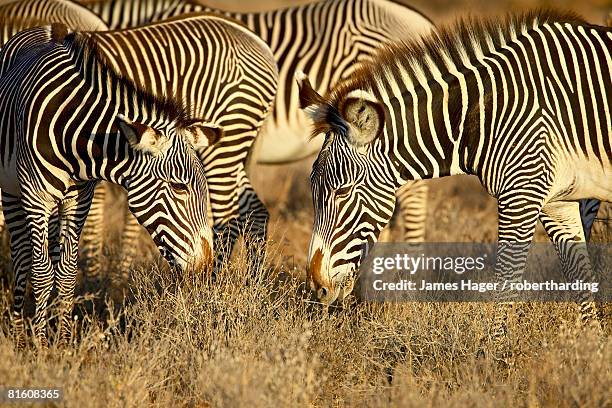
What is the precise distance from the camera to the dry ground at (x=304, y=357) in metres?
4.70

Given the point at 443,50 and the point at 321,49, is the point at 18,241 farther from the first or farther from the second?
the point at 321,49

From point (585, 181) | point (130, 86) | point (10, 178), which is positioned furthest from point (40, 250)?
point (585, 181)

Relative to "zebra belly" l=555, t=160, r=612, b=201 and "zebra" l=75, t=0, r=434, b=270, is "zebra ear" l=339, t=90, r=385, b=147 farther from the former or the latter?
"zebra" l=75, t=0, r=434, b=270

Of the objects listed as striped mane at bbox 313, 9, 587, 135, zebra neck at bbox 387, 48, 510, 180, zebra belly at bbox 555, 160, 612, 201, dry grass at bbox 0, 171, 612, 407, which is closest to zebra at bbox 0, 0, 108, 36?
dry grass at bbox 0, 171, 612, 407

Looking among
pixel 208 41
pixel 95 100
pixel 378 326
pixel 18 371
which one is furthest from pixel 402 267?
pixel 18 371

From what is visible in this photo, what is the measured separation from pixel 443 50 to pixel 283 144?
11.4ft

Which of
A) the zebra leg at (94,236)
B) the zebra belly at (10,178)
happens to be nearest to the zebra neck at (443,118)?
the zebra belly at (10,178)

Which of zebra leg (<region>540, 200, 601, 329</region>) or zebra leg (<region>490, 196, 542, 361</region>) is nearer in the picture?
zebra leg (<region>490, 196, 542, 361</region>)

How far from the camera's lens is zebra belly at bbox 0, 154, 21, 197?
619 cm

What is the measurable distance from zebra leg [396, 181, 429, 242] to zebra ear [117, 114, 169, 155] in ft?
13.0

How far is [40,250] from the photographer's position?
6027 millimetres

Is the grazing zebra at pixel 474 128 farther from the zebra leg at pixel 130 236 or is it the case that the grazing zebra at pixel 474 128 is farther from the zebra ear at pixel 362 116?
the zebra leg at pixel 130 236

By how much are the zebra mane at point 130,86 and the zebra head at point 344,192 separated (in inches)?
34.3

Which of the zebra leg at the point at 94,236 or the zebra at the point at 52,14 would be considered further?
the zebra at the point at 52,14
